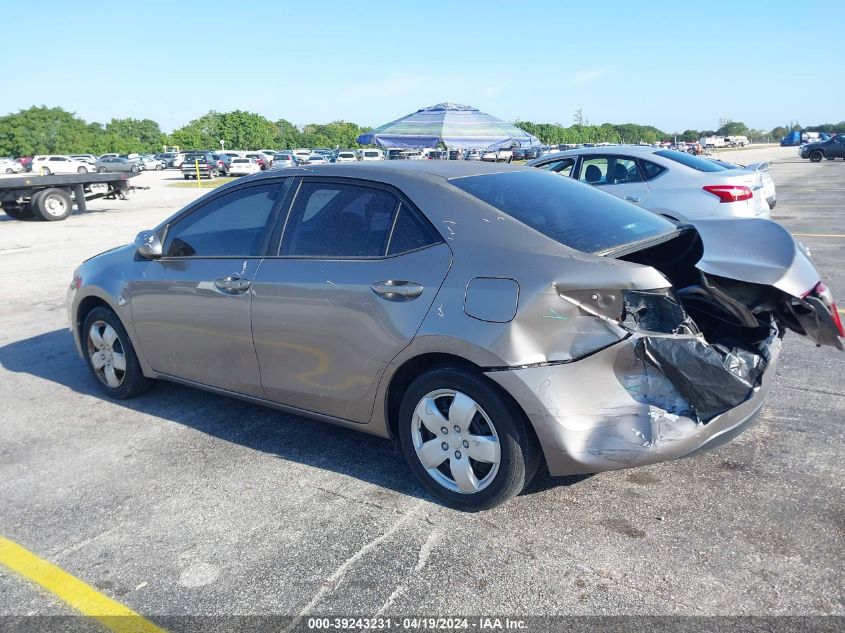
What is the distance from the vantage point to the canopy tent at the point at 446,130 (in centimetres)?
1282

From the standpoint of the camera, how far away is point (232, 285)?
4148mm

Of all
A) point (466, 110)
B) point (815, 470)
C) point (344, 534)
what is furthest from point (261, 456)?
point (466, 110)

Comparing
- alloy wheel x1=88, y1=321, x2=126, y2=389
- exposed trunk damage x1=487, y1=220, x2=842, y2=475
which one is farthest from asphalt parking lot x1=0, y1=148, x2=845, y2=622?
exposed trunk damage x1=487, y1=220, x2=842, y2=475

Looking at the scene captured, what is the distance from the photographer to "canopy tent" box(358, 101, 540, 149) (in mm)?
12825

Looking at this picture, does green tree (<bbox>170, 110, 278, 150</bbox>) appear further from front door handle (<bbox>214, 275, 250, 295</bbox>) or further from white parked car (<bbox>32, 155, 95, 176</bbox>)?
front door handle (<bbox>214, 275, 250, 295</bbox>)

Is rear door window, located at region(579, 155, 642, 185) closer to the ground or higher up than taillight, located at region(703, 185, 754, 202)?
higher up

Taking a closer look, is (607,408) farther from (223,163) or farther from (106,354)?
(223,163)

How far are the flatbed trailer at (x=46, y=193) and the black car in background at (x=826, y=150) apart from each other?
42.7 meters

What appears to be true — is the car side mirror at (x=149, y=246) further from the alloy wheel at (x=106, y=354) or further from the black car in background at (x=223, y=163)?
the black car in background at (x=223, y=163)

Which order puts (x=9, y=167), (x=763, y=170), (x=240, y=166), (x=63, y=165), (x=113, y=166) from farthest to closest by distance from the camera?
1. (x=9, y=167)
2. (x=113, y=166)
3. (x=63, y=165)
4. (x=240, y=166)
5. (x=763, y=170)

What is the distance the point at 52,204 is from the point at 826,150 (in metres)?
44.7

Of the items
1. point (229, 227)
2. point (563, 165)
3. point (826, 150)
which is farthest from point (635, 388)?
point (826, 150)

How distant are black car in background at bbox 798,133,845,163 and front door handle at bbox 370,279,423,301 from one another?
5005cm

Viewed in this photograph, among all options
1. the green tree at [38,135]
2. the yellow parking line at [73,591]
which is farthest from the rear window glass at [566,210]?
the green tree at [38,135]
